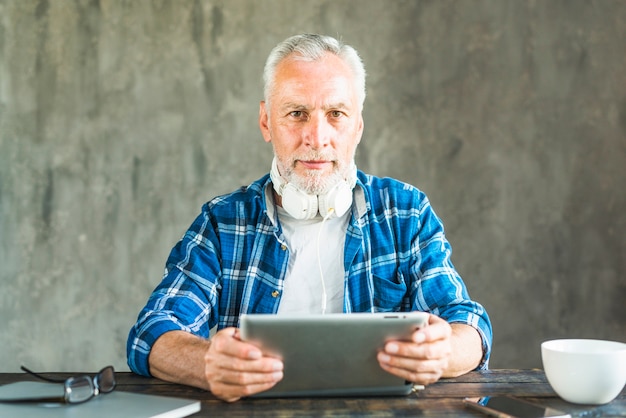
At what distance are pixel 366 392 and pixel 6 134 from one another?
2809 mm

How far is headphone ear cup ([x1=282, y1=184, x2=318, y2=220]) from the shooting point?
204 cm

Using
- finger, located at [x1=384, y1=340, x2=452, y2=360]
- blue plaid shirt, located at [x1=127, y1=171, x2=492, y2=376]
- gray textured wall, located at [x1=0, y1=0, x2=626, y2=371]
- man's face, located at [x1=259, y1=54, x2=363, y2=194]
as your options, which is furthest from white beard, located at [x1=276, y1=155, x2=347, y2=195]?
gray textured wall, located at [x1=0, y1=0, x2=626, y2=371]

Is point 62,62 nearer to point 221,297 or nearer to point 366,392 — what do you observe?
point 221,297

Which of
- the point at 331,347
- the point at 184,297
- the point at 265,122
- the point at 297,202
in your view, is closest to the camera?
the point at 331,347

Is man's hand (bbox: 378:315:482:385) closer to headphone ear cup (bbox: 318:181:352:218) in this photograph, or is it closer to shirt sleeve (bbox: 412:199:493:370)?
shirt sleeve (bbox: 412:199:493:370)

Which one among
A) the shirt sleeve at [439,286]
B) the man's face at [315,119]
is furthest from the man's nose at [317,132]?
the shirt sleeve at [439,286]

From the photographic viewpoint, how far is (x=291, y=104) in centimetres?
207

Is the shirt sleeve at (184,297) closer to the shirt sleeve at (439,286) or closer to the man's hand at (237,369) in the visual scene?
the man's hand at (237,369)

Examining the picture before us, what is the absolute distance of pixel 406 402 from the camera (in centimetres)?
133

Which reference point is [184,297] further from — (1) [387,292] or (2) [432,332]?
(2) [432,332]

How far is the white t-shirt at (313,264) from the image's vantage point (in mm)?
2057

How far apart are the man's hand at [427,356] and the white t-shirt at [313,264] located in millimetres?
514

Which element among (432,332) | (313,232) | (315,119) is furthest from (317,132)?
(432,332)

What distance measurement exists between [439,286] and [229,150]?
1.85 m
